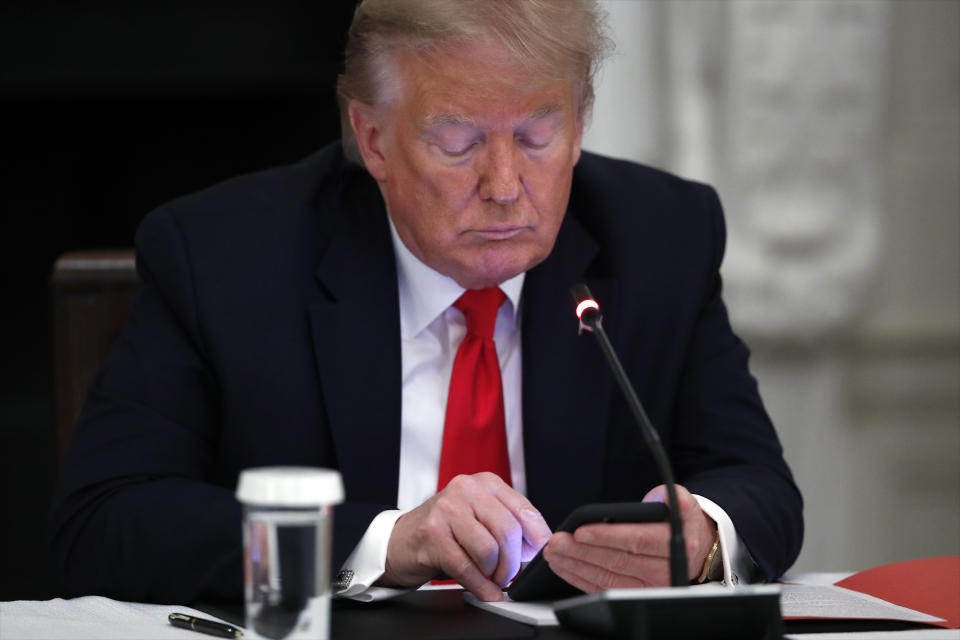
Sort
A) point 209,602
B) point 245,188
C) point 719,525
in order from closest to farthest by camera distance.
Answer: point 209,602 → point 719,525 → point 245,188

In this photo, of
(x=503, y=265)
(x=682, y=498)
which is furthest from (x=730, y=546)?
(x=503, y=265)

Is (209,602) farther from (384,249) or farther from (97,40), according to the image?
(97,40)

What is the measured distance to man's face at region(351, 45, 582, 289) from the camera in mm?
1505

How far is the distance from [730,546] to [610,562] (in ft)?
0.76

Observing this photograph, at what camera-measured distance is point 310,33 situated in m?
2.80

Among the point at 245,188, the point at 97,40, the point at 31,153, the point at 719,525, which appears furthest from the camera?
the point at 31,153

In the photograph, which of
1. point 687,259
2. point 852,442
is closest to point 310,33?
point 687,259

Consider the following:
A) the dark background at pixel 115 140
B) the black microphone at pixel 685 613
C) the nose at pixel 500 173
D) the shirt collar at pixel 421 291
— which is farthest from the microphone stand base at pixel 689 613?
the dark background at pixel 115 140

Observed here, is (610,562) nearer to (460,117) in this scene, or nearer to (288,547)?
(288,547)

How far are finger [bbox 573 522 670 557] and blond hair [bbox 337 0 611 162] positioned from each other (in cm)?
62

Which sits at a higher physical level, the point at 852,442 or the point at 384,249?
the point at 384,249

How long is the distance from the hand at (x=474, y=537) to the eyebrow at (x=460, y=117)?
1.60ft

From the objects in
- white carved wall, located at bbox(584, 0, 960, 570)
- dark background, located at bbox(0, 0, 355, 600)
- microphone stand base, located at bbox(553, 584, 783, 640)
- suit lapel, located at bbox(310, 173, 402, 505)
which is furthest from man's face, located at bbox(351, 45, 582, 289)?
white carved wall, located at bbox(584, 0, 960, 570)

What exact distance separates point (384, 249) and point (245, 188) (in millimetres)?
245
